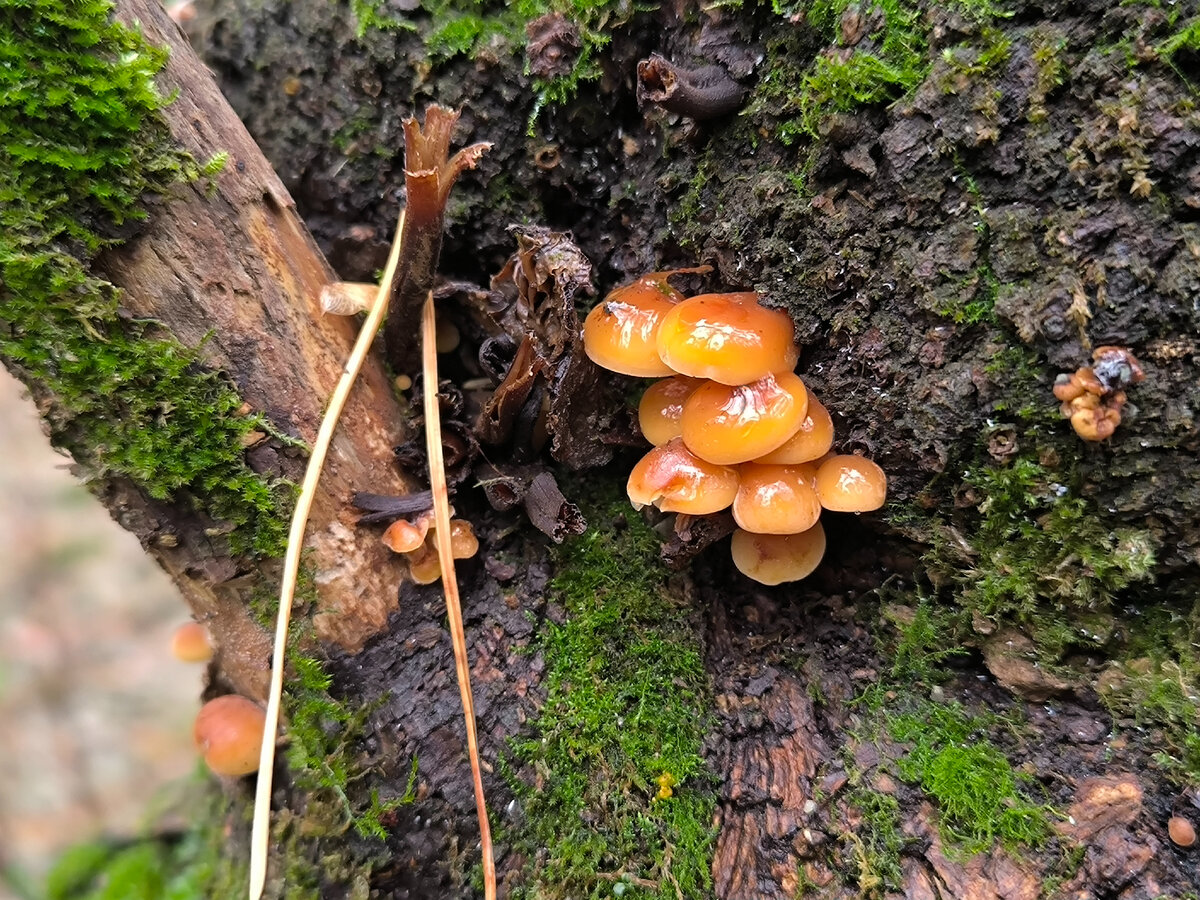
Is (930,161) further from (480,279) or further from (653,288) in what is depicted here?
(480,279)

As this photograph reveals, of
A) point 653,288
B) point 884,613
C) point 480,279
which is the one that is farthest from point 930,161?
point 480,279

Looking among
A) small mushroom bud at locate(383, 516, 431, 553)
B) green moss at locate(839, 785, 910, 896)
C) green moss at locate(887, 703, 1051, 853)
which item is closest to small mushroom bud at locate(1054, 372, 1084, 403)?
green moss at locate(887, 703, 1051, 853)

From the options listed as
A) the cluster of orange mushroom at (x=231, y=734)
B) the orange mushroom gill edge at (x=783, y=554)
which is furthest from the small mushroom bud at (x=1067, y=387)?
the cluster of orange mushroom at (x=231, y=734)

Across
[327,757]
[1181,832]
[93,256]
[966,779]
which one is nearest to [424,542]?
[327,757]

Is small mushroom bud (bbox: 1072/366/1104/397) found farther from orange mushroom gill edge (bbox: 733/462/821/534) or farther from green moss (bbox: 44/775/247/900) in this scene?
green moss (bbox: 44/775/247/900)

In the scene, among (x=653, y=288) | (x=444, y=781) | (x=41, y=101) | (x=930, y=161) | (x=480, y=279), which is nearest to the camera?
(x=41, y=101)

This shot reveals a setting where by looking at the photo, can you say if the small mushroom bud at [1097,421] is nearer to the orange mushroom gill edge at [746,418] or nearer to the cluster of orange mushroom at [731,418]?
the cluster of orange mushroom at [731,418]

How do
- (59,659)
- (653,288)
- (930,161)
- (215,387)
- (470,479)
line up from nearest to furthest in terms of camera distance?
(930,161)
(215,387)
(653,288)
(470,479)
(59,659)
